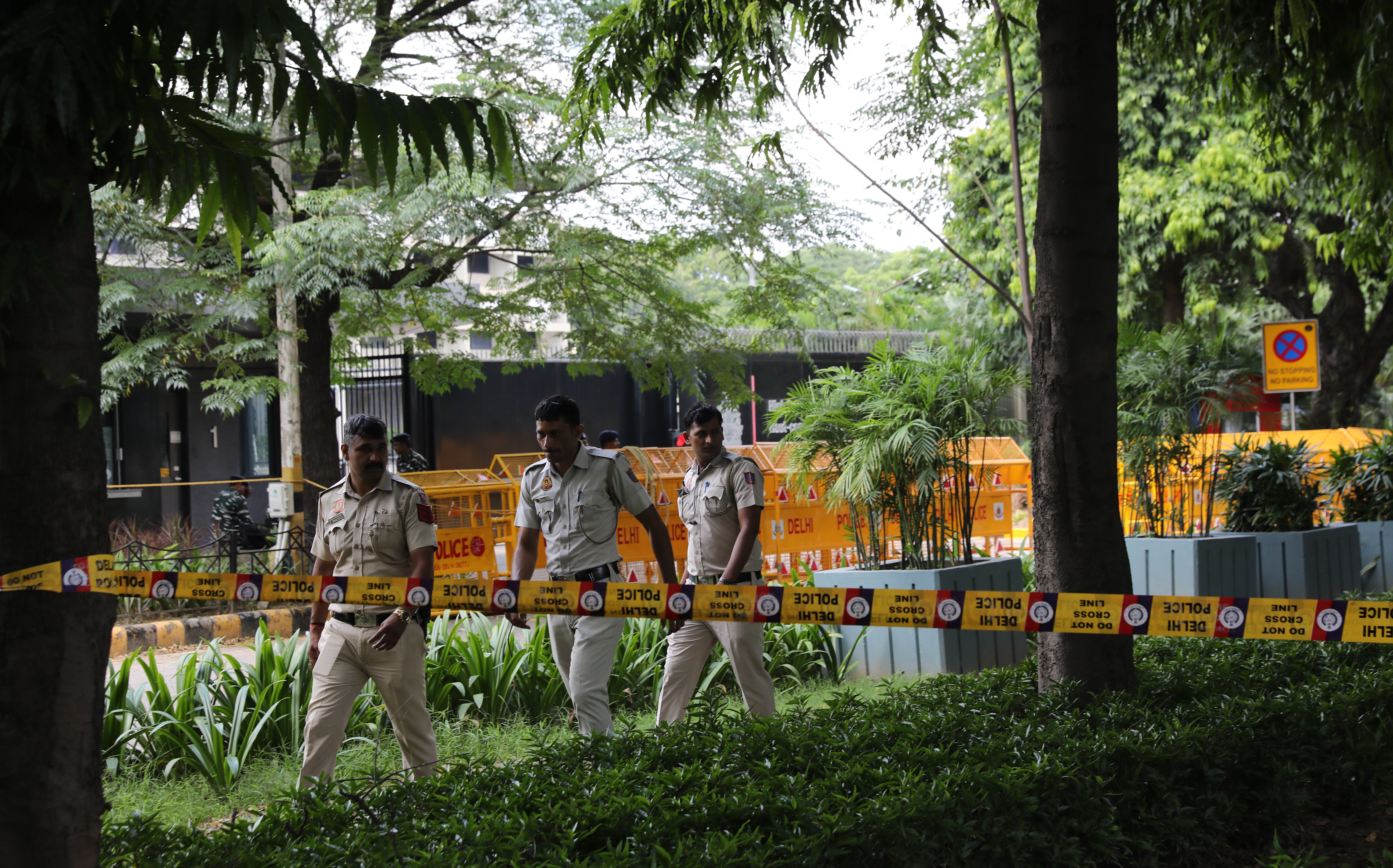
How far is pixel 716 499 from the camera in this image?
603 cm

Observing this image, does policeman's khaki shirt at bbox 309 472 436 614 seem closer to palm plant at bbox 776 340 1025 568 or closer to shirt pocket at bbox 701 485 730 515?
shirt pocket at bbox 701 485 730 515

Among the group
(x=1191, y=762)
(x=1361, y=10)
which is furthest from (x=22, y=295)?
(x=1361, y=10)

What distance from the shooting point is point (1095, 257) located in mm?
4922

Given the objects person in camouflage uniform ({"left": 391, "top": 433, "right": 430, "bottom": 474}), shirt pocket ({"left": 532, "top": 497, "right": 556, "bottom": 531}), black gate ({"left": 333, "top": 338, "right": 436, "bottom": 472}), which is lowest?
shirt pocket ({"left": 532, "top": 497, "right": 556, "bottom": 531})

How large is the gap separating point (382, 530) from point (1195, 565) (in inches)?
282

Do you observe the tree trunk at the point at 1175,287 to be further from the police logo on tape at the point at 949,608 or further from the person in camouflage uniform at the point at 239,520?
the police logo on tape at the point at 949,608

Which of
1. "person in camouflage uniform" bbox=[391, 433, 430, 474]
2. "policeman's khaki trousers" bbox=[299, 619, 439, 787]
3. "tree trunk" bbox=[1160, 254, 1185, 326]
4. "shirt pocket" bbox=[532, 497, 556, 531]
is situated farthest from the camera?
"tree trunk" bbox=[1160, 254, 1185, 326]

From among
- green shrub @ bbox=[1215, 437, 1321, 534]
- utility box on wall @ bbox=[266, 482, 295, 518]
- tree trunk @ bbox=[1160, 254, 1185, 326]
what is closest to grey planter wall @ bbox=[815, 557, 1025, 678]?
green shrub @ bbox=[1215, 437, 1321, 534]

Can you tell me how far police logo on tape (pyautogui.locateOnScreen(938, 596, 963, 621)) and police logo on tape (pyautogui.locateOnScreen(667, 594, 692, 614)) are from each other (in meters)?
0.97

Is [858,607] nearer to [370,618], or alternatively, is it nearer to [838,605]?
[838,605]

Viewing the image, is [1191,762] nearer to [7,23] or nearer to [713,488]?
[713,488]

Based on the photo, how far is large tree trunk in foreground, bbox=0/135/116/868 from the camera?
8.19ft

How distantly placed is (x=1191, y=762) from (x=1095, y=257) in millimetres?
2108

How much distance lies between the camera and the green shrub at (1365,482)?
11.7 meters
